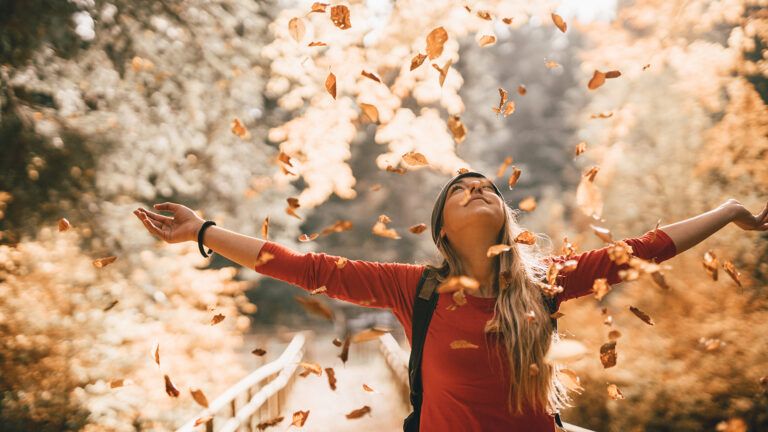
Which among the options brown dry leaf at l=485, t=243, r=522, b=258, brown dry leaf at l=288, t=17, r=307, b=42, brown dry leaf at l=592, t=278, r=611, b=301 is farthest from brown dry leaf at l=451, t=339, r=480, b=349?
brown dry leaf at l=288, t=17, r=307, b=42

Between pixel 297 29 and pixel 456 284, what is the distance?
4080 mm

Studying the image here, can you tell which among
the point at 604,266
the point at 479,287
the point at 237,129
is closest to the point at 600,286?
the point at 604,266

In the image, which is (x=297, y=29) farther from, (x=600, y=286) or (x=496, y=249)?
(x=600, y=286)

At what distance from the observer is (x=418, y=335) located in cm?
201

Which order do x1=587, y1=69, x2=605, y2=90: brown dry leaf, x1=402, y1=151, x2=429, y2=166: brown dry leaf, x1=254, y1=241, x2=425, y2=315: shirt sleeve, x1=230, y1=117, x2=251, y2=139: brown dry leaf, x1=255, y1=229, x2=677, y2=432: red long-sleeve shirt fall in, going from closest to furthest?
x1=255, y1=229, x2=677, y2=432: red long-sleeve shirt < x1=254, y1=241, x2=425, y2=315: shirt sleeve < x1=587, y1=69, x2=605, y2=90: brown dry leaf < x1=402, y1=151, x2=429, y2=166: brown dry leaf < x1=230, y1=117, x2=251, y2=139: brown dry leaf

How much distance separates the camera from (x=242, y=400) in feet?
15.6

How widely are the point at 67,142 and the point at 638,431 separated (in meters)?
5.48

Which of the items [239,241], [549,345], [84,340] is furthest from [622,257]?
[84,340]

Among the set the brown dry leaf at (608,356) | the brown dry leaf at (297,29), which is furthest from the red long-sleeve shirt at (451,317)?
the brown dry leaf at (297,29)

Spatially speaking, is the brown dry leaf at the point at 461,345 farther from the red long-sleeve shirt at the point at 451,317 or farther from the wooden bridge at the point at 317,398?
the wooden bridge at the point at 317,398

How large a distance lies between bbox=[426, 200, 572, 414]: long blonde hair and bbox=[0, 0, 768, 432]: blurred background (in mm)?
625

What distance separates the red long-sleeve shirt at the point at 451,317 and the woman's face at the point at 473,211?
267 millimetres

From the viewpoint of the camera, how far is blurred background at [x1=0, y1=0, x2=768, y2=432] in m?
3.70

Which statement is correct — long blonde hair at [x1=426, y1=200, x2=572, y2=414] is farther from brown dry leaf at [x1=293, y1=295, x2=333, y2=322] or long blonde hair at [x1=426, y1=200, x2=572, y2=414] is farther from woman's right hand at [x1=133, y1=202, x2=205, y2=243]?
woman's right hand at [x1=133, y1=202, x2=205, y2=243]
